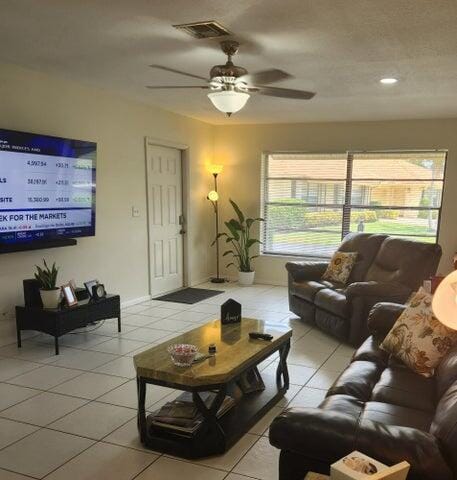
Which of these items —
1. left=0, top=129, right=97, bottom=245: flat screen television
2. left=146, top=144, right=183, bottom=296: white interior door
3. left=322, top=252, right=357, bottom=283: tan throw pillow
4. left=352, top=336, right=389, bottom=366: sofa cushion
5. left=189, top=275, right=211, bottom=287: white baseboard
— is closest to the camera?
left=352, top=336, right=389, bottom=366: sofa cushion

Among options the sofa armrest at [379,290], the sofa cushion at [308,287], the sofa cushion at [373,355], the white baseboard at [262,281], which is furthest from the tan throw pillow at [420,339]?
the white baseboard at [262,281]

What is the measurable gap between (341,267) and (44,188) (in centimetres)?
314

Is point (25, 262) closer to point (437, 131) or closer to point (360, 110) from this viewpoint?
point (360, 110)

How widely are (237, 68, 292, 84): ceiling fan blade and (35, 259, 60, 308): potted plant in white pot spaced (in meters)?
2.33

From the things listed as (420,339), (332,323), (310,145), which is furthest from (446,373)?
(310,145)

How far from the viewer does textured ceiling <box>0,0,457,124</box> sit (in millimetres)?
2541

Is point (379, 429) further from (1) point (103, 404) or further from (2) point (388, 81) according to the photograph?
(2) point (388, 81)

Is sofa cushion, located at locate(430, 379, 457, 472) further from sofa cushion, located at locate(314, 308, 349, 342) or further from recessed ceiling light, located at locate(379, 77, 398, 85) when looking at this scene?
recessed ceiling light, located at locate(379, 77, 398, 85)

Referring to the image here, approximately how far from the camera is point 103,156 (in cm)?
495

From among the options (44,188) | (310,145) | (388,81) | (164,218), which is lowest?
(164,218)

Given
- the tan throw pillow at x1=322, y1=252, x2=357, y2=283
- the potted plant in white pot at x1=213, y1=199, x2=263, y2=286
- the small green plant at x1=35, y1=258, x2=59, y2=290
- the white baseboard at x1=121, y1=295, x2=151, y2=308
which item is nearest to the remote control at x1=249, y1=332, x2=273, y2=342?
the small green plant at x1=35, y1=258, x2=59, y2=290

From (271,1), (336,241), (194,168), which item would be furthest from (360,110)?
(271,1)

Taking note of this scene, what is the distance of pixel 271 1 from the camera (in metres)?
2.43

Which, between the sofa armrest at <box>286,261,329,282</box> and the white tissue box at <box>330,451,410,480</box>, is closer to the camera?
the white tissue box at <box>330,451,410,480</box>
